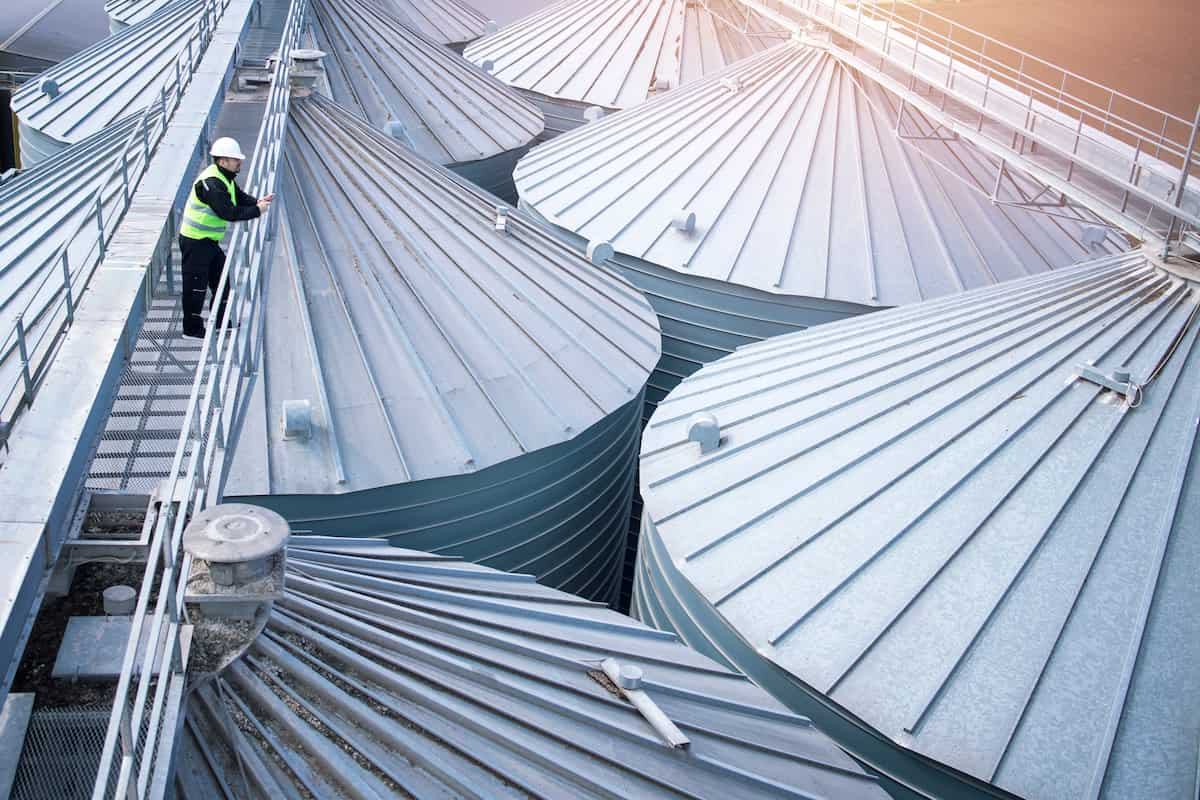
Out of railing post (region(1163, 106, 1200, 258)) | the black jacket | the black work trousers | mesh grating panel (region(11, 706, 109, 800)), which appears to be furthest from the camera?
railing post (region(1163, 106, 1200, 258))

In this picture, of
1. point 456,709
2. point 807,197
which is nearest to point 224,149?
point 456,709

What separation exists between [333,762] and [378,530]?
4.35 m

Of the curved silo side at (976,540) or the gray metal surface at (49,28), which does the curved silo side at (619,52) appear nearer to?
the curved silo side at (976,540)

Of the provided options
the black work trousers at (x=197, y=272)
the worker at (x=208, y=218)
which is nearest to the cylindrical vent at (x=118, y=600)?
the worker at (x=208, y=218)

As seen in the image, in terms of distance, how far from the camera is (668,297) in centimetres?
1672

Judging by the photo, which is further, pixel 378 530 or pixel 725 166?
pixel 725 166

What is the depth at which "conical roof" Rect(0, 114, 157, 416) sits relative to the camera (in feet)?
34.8

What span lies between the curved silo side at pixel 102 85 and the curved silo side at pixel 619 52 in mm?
7634

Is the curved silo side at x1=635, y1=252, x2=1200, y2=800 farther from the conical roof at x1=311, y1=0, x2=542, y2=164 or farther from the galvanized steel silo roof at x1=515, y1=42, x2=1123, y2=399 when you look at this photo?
the conical roof at x1=311, y1=0, x2=542, y2=164

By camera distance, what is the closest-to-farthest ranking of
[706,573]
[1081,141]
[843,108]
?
[706,573] → [1081,141] → [843,108]

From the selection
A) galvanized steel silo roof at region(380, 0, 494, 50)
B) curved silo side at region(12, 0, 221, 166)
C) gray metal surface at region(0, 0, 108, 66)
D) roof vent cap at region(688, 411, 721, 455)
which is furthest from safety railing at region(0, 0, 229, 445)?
gray metal surface at region(0, 0, 108, 66)

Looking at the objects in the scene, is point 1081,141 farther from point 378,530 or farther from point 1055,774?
point 378,530

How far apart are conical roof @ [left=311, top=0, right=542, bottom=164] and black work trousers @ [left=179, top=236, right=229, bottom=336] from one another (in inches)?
354

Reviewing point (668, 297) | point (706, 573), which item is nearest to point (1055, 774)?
point (706, 573)
